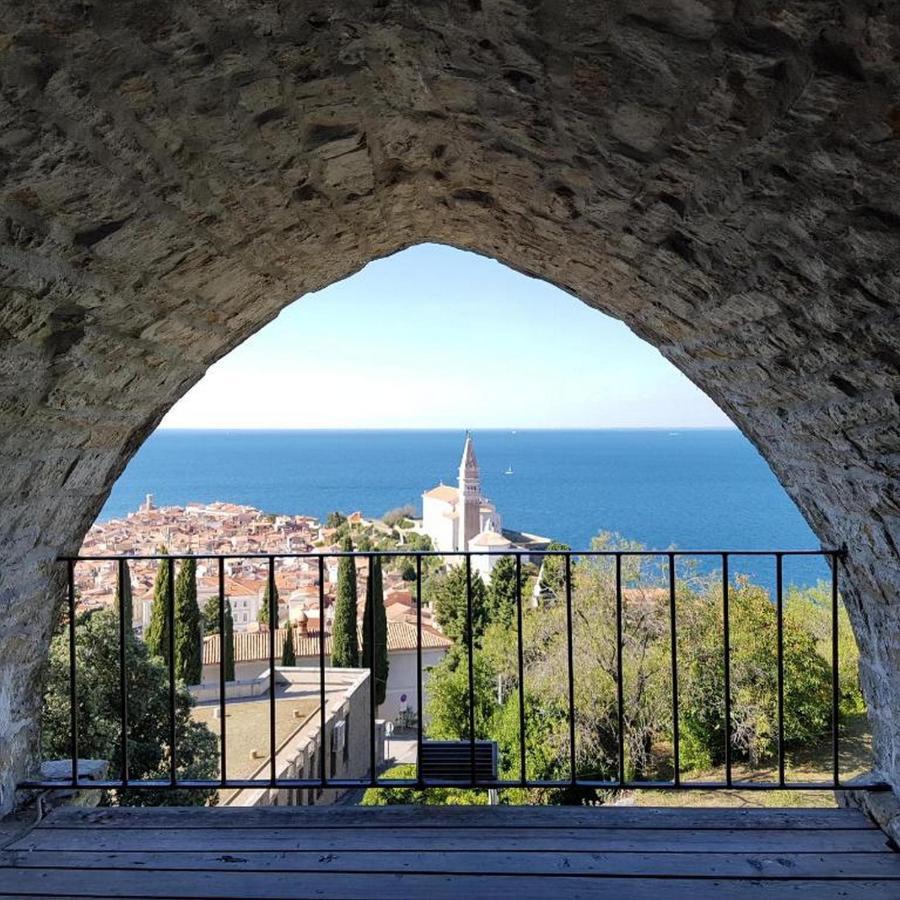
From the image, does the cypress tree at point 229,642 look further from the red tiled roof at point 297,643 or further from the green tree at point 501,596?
the green tree at point 501,596

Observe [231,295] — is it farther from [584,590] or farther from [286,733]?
[584,590]

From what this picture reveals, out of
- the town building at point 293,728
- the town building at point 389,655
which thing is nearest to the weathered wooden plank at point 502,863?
the town building at point 293,728

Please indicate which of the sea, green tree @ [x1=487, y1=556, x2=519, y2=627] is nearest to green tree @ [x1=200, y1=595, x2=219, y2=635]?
green tree @ [x1=487, y1=556, x2=519, y2=627]

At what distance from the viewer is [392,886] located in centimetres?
184

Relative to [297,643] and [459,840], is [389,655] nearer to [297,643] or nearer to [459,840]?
[297,643]

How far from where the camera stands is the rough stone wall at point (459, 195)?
38.2 inches

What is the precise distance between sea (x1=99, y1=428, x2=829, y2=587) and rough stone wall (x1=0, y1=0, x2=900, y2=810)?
28500mm

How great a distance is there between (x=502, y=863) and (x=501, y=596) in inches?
648

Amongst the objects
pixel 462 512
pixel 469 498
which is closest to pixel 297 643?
pixel 462 512

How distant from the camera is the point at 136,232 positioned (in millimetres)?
1417

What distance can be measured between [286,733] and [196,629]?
2.06m

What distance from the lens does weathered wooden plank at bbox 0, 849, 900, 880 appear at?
73.7 inches

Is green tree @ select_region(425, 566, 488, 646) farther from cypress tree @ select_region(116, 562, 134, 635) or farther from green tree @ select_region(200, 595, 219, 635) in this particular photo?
cypress tree @ select_region(116, 562, 134, 635)

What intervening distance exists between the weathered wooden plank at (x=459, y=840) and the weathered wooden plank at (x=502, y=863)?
0.03 meters
